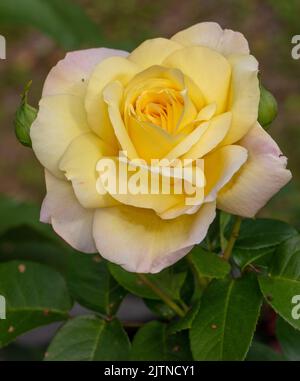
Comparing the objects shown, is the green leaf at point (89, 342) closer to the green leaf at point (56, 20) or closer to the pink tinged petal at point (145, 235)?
the pink tinged petal at point (145, 235)

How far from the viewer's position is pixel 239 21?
8.55 ft

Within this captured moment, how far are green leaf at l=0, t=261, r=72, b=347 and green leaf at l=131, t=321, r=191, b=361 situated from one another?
112 millimetres

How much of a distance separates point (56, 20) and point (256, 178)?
106cm

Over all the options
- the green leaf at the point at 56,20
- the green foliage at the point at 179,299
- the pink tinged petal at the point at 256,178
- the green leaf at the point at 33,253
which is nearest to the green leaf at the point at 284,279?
the green foliage at the point at 179,299

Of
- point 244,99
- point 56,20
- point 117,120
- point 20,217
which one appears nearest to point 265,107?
point 244,99

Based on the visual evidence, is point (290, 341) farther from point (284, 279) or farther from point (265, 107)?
point (265, 107)

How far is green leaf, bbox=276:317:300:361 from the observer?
0.85 m

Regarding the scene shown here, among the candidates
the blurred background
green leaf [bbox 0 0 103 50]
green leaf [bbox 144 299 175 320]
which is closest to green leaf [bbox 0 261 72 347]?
green leaf [bbox 144 299 175 320]

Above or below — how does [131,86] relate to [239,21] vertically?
above

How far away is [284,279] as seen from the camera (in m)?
0.79
